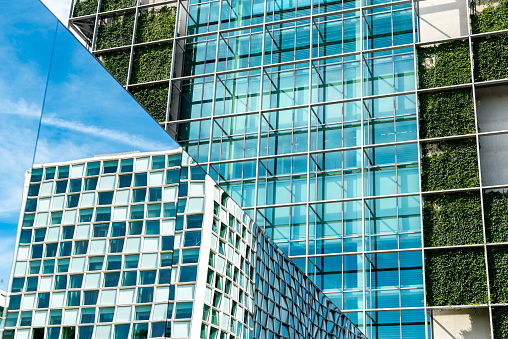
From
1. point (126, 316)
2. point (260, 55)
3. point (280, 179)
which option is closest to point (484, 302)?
point (280, 179)

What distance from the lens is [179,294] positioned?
537 centimetres

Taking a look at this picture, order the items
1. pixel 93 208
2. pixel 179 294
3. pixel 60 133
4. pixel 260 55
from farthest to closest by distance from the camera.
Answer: pixel 260 55 → pixel 179 294 → pixel 93 208 → pixel 60 133

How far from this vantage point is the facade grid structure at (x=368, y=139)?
2162 cm

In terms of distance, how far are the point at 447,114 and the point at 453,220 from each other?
12.7 feet

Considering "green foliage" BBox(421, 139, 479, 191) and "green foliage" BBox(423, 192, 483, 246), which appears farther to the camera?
"green foliage" BBox(421, 139, 479, 191)

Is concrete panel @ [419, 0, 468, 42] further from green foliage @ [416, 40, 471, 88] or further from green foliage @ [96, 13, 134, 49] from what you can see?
green foliage @ [96, 13, 134, 49]

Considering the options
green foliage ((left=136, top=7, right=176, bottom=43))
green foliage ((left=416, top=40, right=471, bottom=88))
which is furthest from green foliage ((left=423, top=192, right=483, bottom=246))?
green foliage ((left=136, top=7, right=176, bottom=43))

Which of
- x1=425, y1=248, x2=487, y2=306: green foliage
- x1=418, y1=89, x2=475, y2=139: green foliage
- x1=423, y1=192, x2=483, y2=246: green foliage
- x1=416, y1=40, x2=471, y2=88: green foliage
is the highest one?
x1=416, y1=40, x2=471, y2=88: green foliage

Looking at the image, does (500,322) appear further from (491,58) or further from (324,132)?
(491,58)

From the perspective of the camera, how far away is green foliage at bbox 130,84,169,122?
87.6 ft

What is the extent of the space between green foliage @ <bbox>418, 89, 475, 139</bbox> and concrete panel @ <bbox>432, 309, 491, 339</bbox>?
6142mm

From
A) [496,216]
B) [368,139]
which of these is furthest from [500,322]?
[368,139]

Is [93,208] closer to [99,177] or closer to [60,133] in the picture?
[99,177]

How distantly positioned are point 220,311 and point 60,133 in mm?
2716
